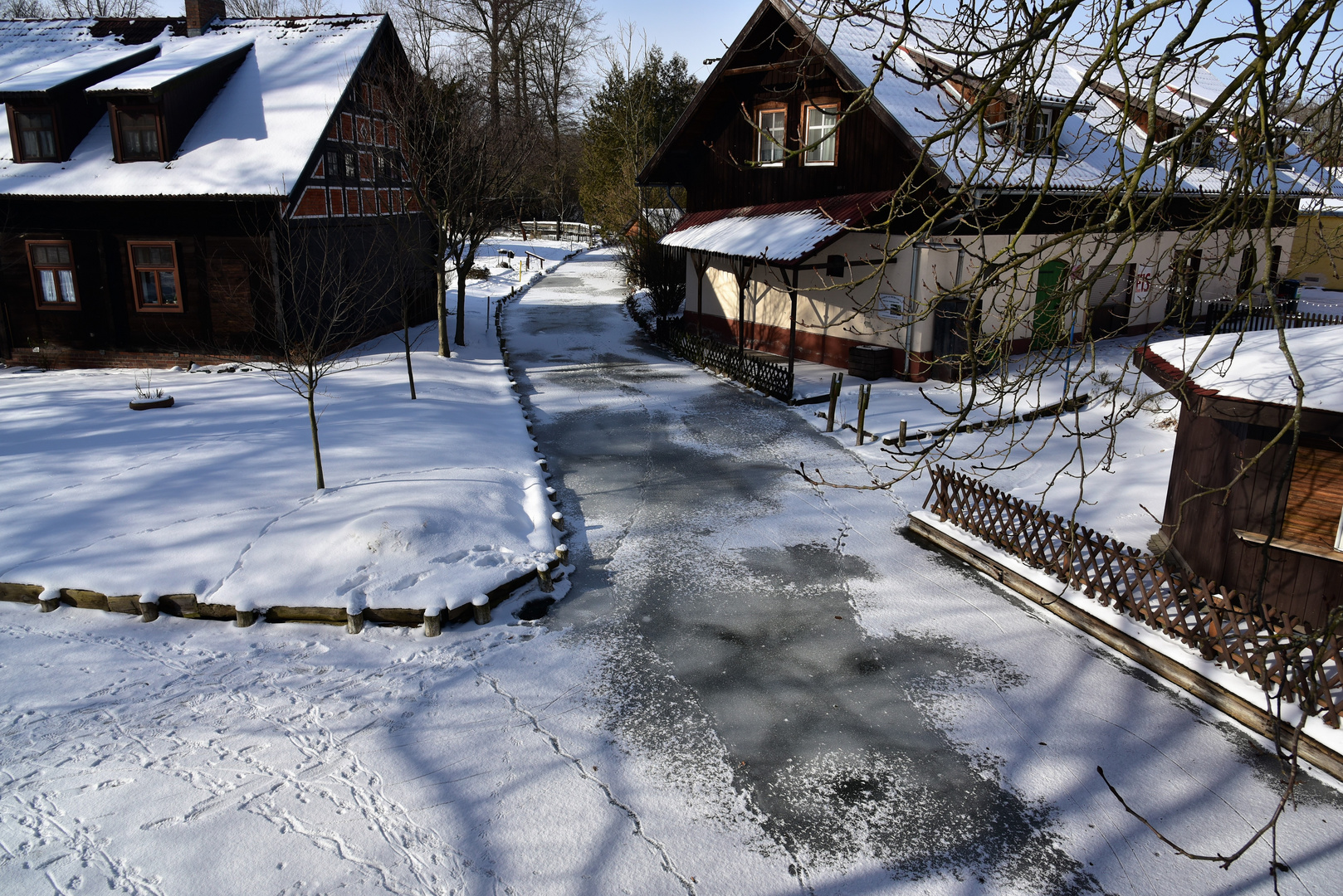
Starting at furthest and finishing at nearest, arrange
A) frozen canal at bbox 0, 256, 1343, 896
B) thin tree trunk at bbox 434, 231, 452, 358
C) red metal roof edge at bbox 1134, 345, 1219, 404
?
thin tree trunk at bbox 434, 231, 452, 358 < red metal roof edge at bbox 1134, 345, 1219, 404 < frozen canal at bbox 0, 256, 1343, 896

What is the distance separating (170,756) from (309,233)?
16279 mm

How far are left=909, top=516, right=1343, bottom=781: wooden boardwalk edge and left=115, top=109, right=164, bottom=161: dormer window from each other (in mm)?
19705

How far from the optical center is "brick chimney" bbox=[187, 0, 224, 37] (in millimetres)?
23070

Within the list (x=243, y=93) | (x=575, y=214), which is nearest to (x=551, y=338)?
(x=243, y=93)

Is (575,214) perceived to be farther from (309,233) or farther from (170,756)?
(170,756)

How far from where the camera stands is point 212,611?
8891 mm

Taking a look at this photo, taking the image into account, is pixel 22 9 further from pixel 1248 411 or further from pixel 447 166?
pixel 1248 411

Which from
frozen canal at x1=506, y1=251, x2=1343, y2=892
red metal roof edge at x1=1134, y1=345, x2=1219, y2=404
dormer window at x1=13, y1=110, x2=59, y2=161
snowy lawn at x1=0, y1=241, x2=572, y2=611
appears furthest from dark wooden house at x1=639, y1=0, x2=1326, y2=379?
dormer window at x1=13, y1=110, x2=59, y2=161

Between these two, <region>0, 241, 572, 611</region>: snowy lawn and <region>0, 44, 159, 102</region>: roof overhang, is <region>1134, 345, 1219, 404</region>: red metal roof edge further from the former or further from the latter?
<region>0, 44, 159, 102</region>: roof overhang

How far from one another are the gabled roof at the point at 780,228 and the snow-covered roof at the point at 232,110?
9.82 meters

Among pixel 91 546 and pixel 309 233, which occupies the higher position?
pixel 309 233

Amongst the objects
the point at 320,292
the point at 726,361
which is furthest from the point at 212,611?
the point at 726,361

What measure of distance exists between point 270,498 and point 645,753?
6.70m

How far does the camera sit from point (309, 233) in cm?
2027
